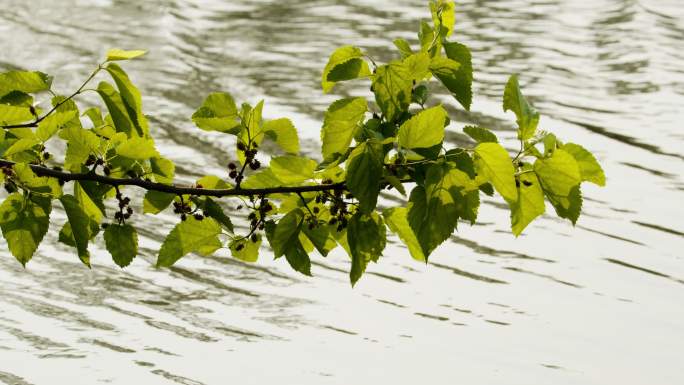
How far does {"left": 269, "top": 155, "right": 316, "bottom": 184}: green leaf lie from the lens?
1.80m

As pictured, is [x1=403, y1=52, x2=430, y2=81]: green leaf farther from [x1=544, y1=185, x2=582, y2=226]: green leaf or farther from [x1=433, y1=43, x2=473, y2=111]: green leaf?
[x1=544, y1=185, x2=582, y2=226]: green leaf

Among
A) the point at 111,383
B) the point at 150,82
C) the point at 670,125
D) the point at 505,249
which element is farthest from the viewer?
the point at 150,82

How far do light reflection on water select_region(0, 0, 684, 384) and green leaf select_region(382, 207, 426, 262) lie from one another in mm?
1677

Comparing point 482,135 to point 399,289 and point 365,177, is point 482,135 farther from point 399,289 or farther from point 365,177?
point 399,289

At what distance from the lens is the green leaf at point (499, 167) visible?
165 cm

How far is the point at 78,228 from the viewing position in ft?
6.14

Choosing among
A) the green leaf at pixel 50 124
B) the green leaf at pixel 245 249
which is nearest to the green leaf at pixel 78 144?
the green leaf at pixel 50 124

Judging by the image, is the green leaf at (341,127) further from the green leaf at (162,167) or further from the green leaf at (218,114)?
the green leaf at (162,167)

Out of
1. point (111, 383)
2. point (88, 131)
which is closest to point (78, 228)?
point (88, 131)

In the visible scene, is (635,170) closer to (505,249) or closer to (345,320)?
(505,249)

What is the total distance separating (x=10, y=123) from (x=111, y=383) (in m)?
1.55

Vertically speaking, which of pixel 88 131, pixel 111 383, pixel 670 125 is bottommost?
pixel 670 125

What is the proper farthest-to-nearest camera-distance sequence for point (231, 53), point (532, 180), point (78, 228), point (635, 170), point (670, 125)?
point (231, 53) < point (670, 125) < point (635, 170) < point (78, 228) < point (532, 180)


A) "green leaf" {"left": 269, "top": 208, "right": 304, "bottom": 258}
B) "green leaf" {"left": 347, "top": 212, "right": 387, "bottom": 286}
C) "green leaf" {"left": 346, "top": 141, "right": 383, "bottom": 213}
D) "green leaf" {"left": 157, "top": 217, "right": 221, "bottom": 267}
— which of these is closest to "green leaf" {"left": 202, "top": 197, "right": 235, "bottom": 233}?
"green leaf" {"left": 157, "top": 217, "right": 221, "bottom": 267}
